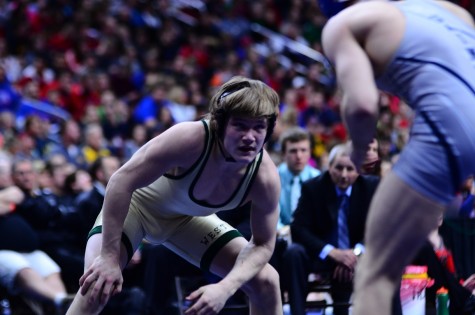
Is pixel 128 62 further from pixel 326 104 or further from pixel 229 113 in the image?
pixel 229 113

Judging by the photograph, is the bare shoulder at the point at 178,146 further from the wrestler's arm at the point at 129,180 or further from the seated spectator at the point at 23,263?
the seated spectator at the point at 23,263

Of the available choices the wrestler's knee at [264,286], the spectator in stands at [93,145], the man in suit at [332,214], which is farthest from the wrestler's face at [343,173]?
the spectator in stands at [93,145]

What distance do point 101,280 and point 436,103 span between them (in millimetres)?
1719

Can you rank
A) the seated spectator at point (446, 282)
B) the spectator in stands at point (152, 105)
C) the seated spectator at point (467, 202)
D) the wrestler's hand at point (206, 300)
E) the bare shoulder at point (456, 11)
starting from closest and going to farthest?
the bare shoulder at point (456, 11)
the wrestler's hand at point (206, 300)
the seated spectator at point (446, 282)
the seated spectator at point (467, 202)
the spectator in stands at point (152, 105)

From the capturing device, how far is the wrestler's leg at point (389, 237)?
9.40 ft

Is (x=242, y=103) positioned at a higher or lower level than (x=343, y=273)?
higher

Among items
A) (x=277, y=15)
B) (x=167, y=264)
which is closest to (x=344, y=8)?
(x=167, y=264)

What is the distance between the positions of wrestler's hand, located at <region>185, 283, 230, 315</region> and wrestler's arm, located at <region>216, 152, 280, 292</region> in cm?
19

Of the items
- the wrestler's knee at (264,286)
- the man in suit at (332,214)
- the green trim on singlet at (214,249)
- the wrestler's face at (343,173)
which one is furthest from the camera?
the wrestler's face at (343,173)

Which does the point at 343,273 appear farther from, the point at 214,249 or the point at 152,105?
the point at 152,105

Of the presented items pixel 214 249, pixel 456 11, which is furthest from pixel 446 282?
pixel 456 11

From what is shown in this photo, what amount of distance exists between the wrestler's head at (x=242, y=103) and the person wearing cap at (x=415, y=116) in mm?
871

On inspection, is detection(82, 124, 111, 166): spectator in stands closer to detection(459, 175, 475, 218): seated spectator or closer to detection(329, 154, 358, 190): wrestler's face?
detection(329, 154, 358, 190): wrestler's face

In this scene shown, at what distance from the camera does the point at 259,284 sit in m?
4.12
